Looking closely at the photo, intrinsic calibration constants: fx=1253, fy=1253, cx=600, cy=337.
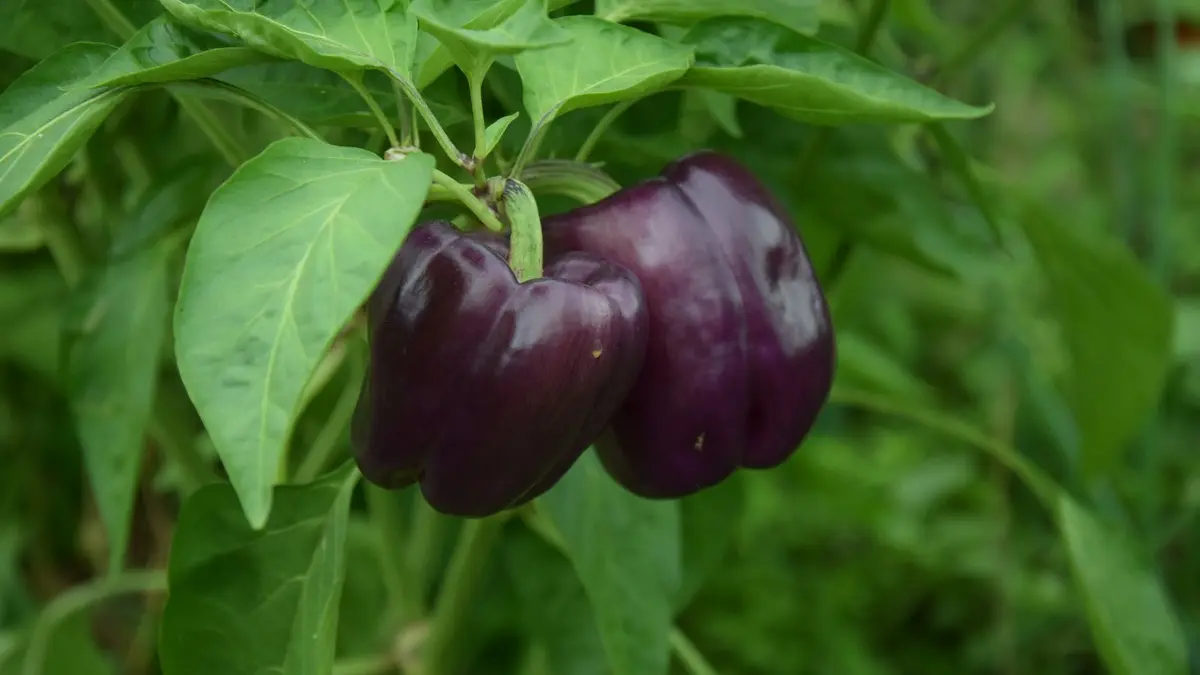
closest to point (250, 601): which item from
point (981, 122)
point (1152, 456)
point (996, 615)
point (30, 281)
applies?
point (30, 281)

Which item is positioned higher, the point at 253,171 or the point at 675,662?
the point at 253,171

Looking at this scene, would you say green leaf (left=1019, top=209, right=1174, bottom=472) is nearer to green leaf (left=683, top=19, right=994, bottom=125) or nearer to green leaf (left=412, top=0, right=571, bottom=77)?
green leaf (left=683, top=19, right=994, bottom=125)

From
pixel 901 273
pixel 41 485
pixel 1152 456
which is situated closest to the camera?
pixel 1152 456

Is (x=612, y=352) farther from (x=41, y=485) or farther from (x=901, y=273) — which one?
(x=901, y=273)

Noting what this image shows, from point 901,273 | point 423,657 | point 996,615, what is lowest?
point 996,615

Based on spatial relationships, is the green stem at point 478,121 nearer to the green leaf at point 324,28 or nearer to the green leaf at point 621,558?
the green leaf at point 324,28

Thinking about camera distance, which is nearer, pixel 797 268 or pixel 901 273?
pixel 797 268
